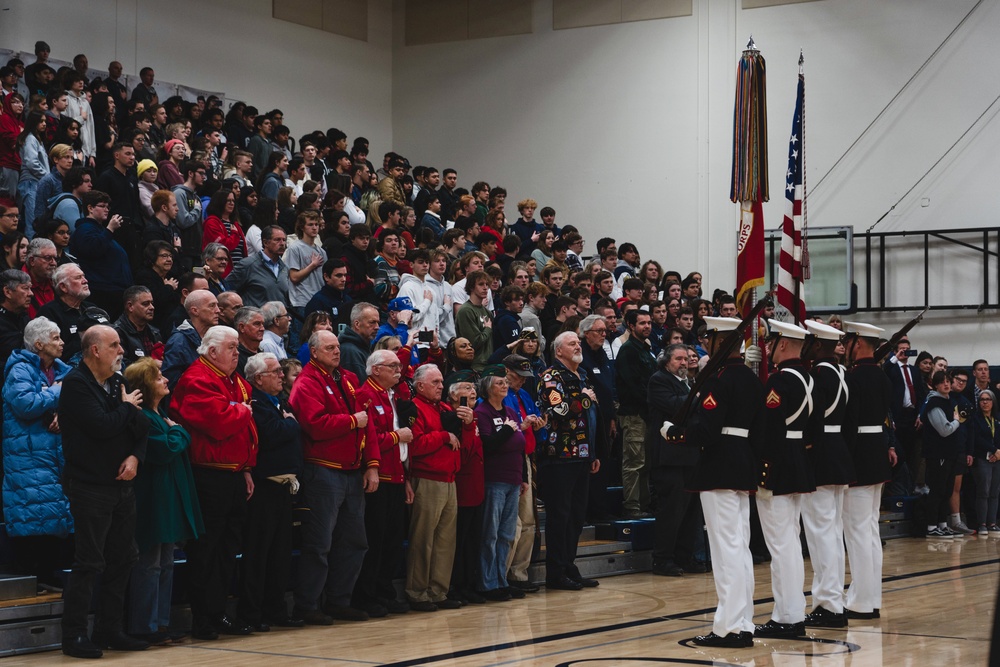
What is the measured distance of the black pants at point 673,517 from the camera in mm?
10500

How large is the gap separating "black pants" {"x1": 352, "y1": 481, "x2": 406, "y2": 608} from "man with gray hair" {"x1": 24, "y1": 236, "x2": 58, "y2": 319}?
2.58 metres

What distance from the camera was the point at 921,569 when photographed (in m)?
11.1

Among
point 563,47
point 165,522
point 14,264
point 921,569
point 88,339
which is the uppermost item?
point 563,47

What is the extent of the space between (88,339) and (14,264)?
212 cm

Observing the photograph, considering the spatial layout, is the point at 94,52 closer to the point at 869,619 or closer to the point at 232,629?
the point at 232,629

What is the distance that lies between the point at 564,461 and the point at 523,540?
0.68 metres

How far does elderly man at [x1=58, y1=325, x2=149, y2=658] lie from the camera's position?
6.66m

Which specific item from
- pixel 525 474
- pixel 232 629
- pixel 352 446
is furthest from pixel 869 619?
pixel 232 629

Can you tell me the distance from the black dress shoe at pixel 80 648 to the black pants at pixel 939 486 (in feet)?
34.5

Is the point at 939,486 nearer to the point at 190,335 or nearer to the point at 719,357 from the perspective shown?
the point at 719,357

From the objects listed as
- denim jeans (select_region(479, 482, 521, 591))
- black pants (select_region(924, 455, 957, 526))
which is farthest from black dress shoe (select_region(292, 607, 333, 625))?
black pants (select_region(924, 455, 957, 526))

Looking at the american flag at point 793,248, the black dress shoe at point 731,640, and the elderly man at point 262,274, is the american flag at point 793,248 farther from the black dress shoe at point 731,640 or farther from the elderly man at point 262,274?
the elderly man at point 262,274

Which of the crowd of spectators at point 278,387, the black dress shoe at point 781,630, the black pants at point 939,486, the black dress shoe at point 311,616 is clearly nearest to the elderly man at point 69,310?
the crowd of spectators at point 278,387

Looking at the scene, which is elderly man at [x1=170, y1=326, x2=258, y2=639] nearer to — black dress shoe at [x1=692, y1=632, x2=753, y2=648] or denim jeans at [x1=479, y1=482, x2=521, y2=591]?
denim jeans at [x1=479, y1=482, x2=521, y2=591]
